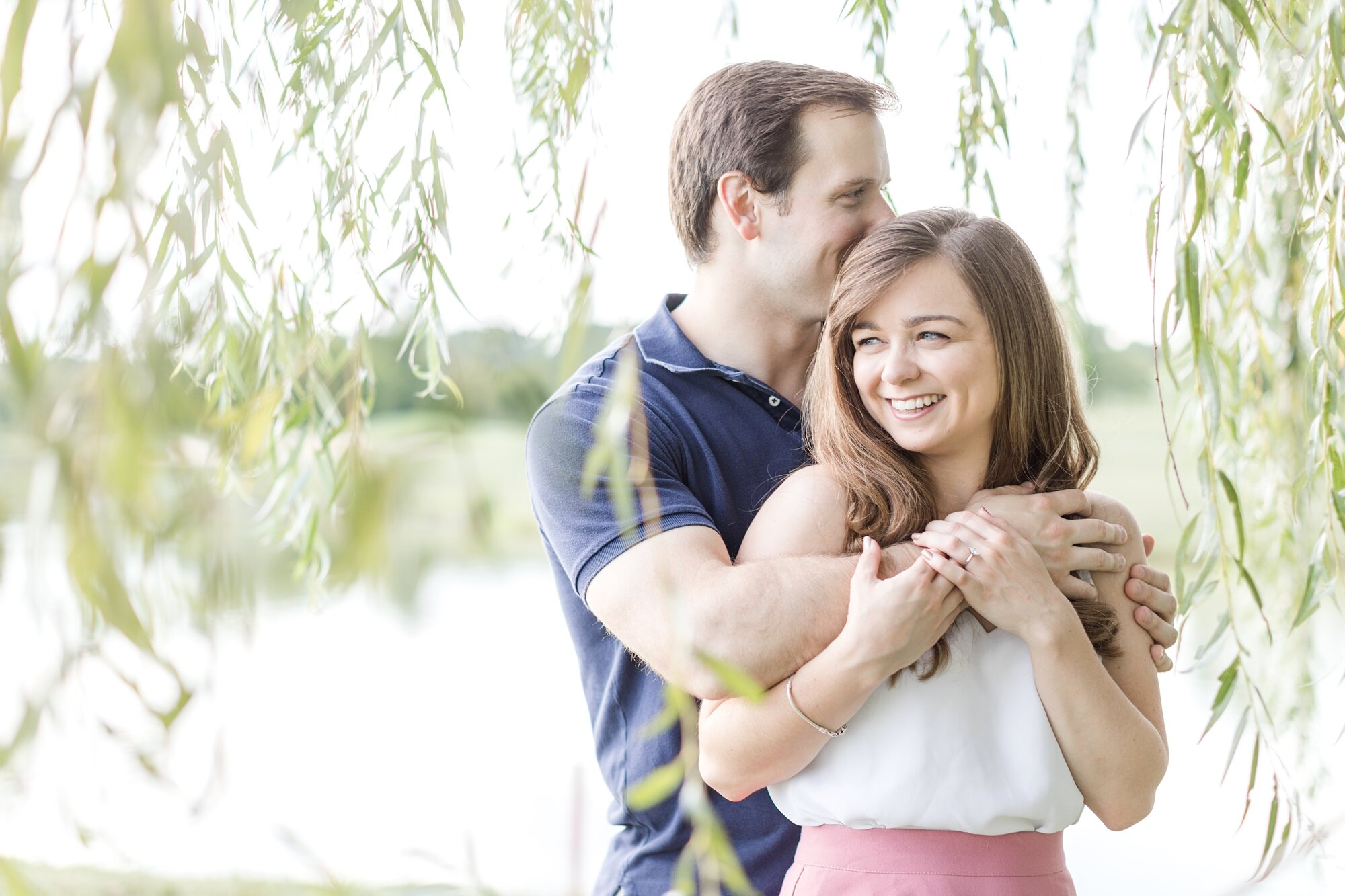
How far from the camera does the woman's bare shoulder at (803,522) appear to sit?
1.01 m

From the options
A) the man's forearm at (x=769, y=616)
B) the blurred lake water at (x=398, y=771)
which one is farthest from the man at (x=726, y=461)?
the blurred lake water at (x=398, y=771)

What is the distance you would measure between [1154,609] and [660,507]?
0.46 meters

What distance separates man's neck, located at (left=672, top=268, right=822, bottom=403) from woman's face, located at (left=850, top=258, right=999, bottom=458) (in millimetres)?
267

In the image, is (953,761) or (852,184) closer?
(953,761)

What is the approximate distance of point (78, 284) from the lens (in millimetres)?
545

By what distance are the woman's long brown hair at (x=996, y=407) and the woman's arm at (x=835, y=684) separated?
0.23 feet

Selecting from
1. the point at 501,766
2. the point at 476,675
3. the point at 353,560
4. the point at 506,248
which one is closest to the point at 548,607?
the point at 476,675

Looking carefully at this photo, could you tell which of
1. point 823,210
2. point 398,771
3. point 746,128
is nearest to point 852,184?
point 823,210

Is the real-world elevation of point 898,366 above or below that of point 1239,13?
below

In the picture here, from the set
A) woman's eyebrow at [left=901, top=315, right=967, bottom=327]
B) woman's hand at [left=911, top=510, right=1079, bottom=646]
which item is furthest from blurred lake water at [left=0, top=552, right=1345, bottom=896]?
woman's eyebrow at [left=901, top=315, right=967, bottom=327]

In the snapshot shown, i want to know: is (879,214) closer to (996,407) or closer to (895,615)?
(996,407)

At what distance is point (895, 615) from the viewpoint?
0.90 metres

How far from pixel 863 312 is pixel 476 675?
506 cm

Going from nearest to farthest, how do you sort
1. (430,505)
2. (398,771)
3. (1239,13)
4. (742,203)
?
1. (430,505)
2. (1239,13)
3. (742,203)
4. (398,771)
